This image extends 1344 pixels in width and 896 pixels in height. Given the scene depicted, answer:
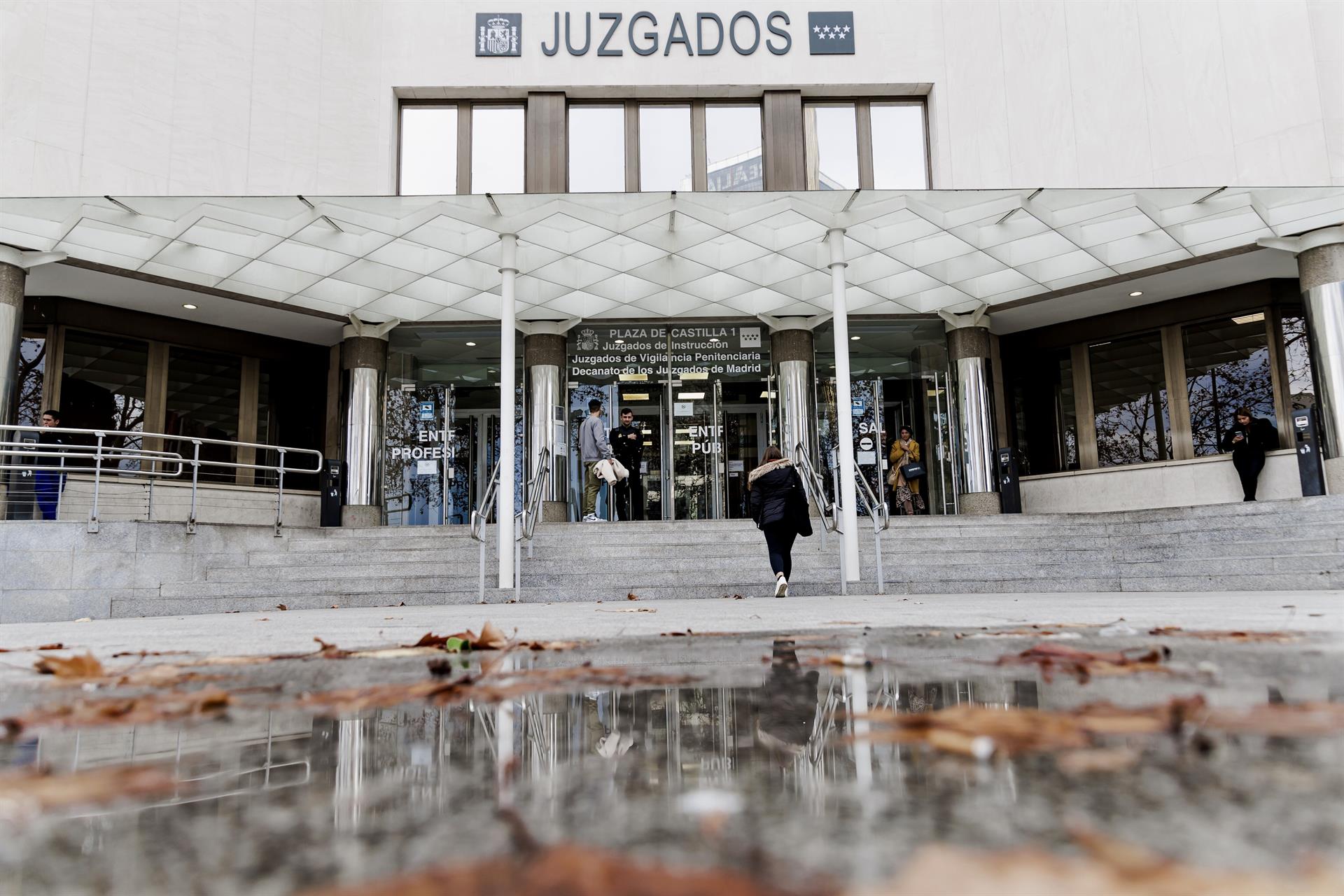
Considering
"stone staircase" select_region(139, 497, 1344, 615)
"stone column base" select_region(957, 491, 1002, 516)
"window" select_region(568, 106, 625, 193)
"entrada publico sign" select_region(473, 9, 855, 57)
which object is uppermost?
"entrada publico sign" select_region(473, 9, 855, 57)

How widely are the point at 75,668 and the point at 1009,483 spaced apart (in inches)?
586

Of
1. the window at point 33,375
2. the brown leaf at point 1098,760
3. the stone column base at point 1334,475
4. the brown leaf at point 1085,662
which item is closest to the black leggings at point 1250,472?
the stone column base at point 1334,475

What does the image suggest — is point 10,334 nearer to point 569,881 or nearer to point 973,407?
point 569,881

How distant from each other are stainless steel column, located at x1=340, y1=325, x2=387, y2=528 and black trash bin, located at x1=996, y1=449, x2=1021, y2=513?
11.4m

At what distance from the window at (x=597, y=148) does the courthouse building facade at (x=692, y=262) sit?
Answer: 2.1 inches

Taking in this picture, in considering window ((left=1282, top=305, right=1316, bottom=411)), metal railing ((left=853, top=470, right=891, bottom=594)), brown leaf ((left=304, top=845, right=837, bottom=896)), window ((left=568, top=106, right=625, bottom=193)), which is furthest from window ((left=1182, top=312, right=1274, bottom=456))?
brown leaf ((left=304, top=845, right=837, bottom=896))

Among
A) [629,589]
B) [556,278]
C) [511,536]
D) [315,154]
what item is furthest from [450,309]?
[629,589]

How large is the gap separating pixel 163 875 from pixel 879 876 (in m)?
0.63

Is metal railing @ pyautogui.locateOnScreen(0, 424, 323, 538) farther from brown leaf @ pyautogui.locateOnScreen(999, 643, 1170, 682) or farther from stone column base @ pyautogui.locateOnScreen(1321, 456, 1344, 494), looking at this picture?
stone column base @ pyautogui.locateOnScreen(1321, 456, 1344, 494)

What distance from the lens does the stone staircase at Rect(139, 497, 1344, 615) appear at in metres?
8.66

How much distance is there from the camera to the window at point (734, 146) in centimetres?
1532

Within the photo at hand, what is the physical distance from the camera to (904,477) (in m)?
15.9

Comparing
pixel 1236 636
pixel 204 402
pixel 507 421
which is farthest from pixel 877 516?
pixel 204 402

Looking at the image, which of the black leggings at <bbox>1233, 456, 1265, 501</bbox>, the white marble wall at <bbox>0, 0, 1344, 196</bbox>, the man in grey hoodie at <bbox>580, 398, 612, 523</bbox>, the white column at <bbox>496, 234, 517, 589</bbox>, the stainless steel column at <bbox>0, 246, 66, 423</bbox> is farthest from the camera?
the man in grey hoodie at <bbox>580, 398, 612, 523</bbox>
